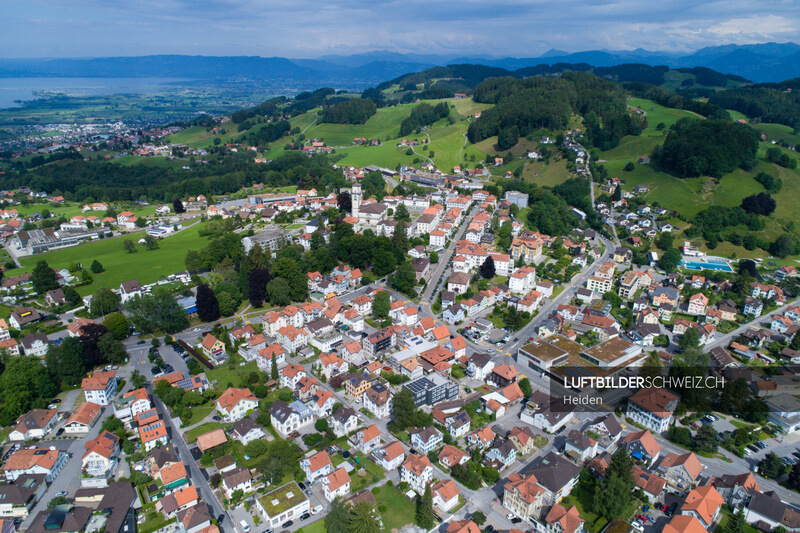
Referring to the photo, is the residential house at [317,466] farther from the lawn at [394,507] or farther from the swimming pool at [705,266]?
the swimming pool at [705,266]

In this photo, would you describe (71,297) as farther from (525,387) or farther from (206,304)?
(525,387)

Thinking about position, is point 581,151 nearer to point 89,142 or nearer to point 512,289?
point 512,289

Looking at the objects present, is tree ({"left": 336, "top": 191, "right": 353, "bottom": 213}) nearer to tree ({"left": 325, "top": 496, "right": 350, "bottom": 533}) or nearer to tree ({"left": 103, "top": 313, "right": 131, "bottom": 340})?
tree ({"left": 103, "top": 313, "right": 131, "bottom": 340})

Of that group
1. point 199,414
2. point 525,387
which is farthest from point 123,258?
point 525,387

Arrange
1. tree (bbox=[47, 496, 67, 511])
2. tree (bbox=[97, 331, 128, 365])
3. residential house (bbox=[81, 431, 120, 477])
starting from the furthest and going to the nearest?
tree (bbox=[97, 331, 128, 365]) < residential house (bbox=[81, 431, 120, 477]) < tree (bbox=[47, 496, 67, 511])

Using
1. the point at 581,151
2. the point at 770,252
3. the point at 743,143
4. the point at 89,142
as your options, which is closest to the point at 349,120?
the point at 581,151

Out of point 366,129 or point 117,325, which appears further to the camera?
point 366,129

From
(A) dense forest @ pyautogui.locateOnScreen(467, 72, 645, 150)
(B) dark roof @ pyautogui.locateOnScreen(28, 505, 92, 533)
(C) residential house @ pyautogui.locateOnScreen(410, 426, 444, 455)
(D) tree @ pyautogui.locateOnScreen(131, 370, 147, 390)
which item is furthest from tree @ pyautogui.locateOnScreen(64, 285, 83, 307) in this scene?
(A) dense forest @ pyautogui.locateOnScreen(467, 72, 645, 150)

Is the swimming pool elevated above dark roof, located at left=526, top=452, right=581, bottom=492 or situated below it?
below
